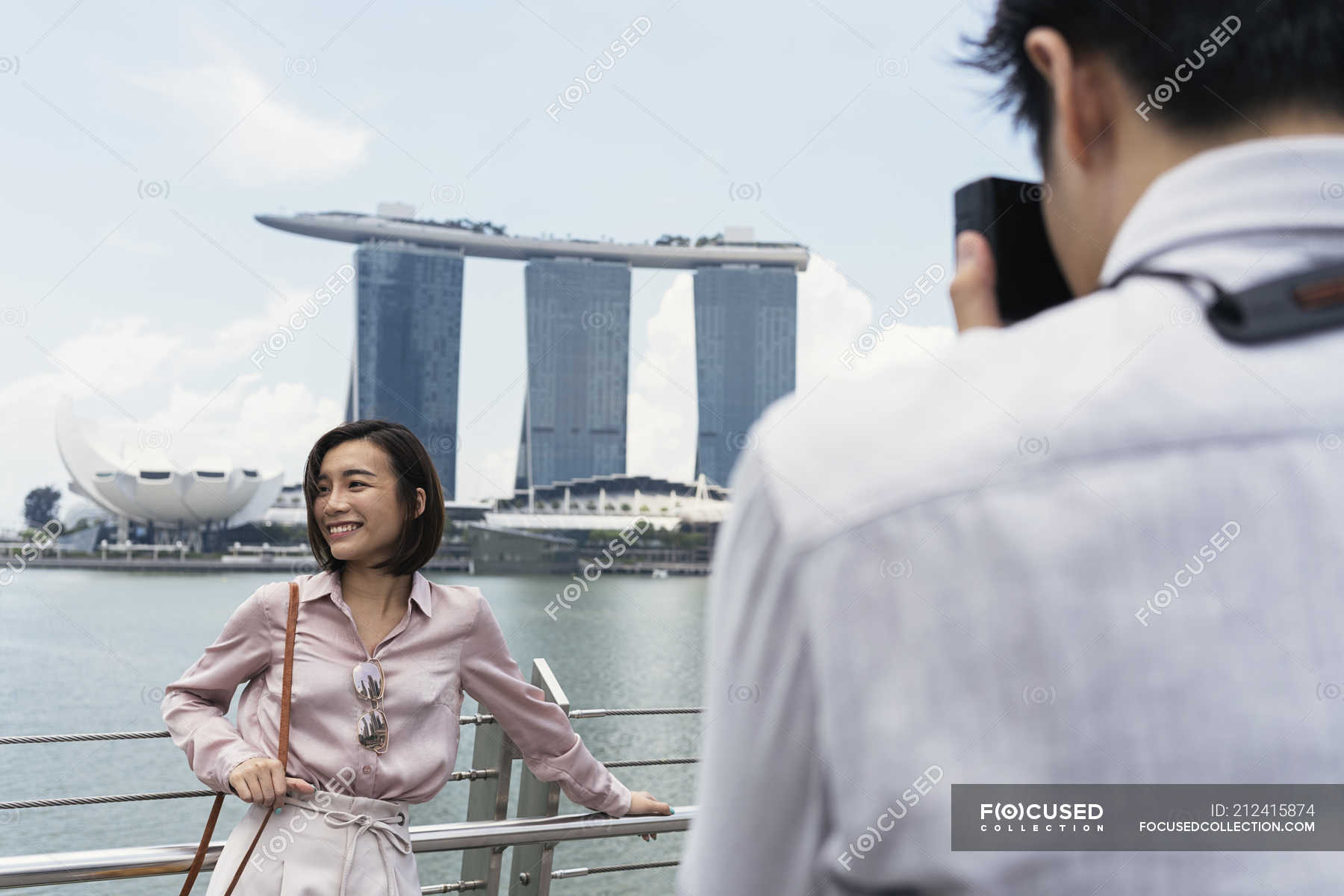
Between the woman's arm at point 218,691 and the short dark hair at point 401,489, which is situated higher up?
the short dark hair at point 401,489

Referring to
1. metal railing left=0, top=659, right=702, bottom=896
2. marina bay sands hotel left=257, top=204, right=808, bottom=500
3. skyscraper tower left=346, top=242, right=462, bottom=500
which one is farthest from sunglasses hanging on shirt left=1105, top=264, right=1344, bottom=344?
skyscraper tower left=346, top=242, right=462, bottom=500

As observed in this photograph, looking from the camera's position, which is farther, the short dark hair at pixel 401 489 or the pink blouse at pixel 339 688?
the short dark hair at pixel 401 489

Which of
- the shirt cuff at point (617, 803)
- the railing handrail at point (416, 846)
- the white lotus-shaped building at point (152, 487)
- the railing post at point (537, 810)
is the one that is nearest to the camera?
the railing handrail at point (416, 846)

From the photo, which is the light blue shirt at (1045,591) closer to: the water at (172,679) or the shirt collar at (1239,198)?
the shirt collar at (1239,198)

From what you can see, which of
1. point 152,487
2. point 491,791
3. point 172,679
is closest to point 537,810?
point 491,791

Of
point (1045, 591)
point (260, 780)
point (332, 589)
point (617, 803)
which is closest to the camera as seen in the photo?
point (1045, 591)

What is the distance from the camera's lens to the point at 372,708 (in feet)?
3.63

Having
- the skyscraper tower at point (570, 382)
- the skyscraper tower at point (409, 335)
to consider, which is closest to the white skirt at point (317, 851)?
the skyscraper tower at point (409, 335)

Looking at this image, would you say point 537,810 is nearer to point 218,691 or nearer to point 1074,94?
point 218,691

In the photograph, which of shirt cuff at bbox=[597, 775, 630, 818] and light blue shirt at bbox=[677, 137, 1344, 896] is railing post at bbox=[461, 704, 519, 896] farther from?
light blue shirt at bbox=[677, 137, 1344, 896]

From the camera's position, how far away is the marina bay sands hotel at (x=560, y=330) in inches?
1467

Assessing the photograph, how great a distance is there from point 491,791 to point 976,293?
1284mm

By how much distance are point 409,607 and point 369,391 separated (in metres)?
38.3

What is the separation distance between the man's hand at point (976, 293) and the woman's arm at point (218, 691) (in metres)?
0.91
